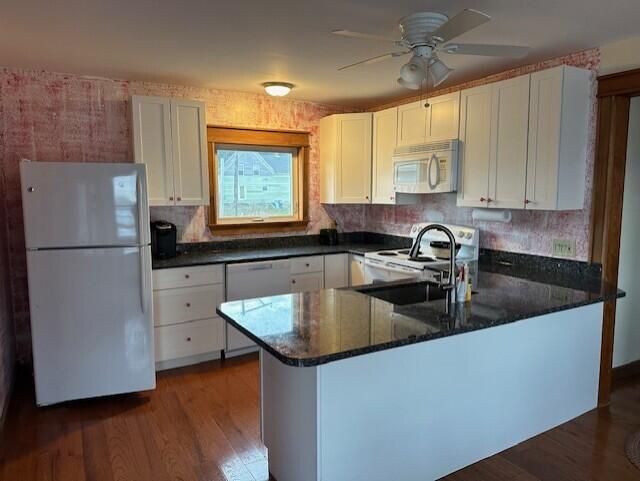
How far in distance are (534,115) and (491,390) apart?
5.70 feet

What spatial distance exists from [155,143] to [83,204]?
918mm

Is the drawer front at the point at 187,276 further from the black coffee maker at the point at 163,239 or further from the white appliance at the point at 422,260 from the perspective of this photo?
the white appliance at the point at 422,260

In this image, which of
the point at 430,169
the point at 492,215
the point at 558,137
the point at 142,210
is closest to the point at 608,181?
the point at 558,137

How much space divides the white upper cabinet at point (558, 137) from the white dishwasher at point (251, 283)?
6.61 ft

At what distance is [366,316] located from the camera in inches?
78.3

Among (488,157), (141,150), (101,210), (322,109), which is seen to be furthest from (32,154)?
(488,157)

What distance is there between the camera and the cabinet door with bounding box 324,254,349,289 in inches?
163

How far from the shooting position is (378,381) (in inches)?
71.9

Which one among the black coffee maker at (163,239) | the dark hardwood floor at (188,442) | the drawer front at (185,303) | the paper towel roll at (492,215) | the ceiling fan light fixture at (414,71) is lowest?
the dark hardwood floor at (188,442)

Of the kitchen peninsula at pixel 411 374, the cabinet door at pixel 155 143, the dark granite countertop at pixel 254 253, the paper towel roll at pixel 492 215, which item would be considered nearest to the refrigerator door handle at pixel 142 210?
the dark granite countertop at pixel 254 253

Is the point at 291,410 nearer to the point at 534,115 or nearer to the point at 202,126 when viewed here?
the point at 534,115

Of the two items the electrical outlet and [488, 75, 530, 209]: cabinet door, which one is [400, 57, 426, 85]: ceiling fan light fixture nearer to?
[488, 75, 530, 209]: cabinet door

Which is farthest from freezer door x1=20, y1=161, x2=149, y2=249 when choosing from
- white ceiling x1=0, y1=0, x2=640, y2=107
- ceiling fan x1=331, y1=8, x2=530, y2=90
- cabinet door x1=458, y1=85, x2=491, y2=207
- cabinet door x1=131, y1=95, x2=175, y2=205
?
cabinet door x1=458, y1=85, x2=491, y2=207

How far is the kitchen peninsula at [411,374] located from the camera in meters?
1.73
